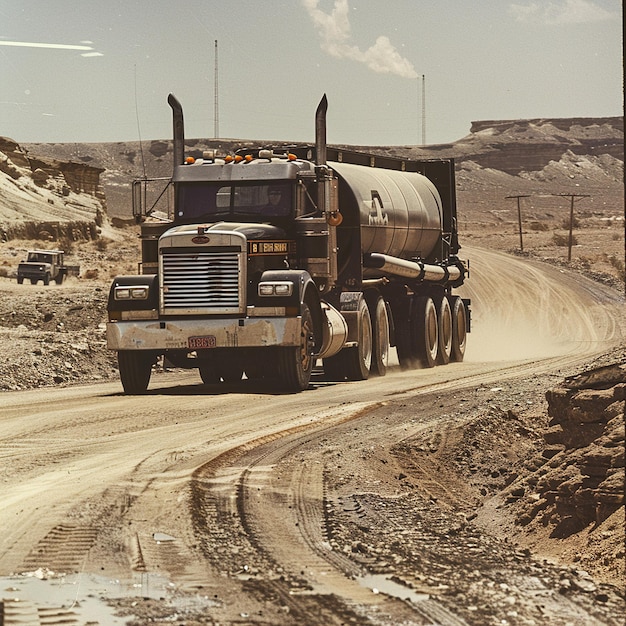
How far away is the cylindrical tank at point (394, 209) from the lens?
24.2 meters

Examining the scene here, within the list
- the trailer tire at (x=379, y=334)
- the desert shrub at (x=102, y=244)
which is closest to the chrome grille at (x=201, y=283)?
the trailer tire at (x=379, y=334)

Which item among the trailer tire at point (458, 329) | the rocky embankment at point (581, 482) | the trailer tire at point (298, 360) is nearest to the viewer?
the rocky embankment at point (581, 482)

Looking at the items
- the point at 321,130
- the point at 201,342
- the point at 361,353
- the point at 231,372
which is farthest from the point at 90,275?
the point at 201,342

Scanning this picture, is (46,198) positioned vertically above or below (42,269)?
above

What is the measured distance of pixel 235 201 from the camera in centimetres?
2172

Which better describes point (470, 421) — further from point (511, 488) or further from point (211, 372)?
point (211, 372)

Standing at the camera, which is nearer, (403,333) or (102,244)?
(403,333)

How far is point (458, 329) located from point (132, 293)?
1224cm

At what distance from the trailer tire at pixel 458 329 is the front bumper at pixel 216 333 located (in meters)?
10.9

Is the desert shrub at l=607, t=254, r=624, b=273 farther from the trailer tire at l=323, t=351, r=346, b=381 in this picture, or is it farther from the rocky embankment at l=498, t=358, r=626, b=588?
the rocky embankment at l=498, t=358, r=626, b=588

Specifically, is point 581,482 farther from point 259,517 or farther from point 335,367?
point 335,367

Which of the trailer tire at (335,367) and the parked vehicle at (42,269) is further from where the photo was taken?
the parked vehicle at (42,269)

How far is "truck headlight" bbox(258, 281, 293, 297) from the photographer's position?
2011 centimetres

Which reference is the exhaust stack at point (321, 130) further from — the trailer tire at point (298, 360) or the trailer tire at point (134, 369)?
the trailer tire at point (134, 369)
